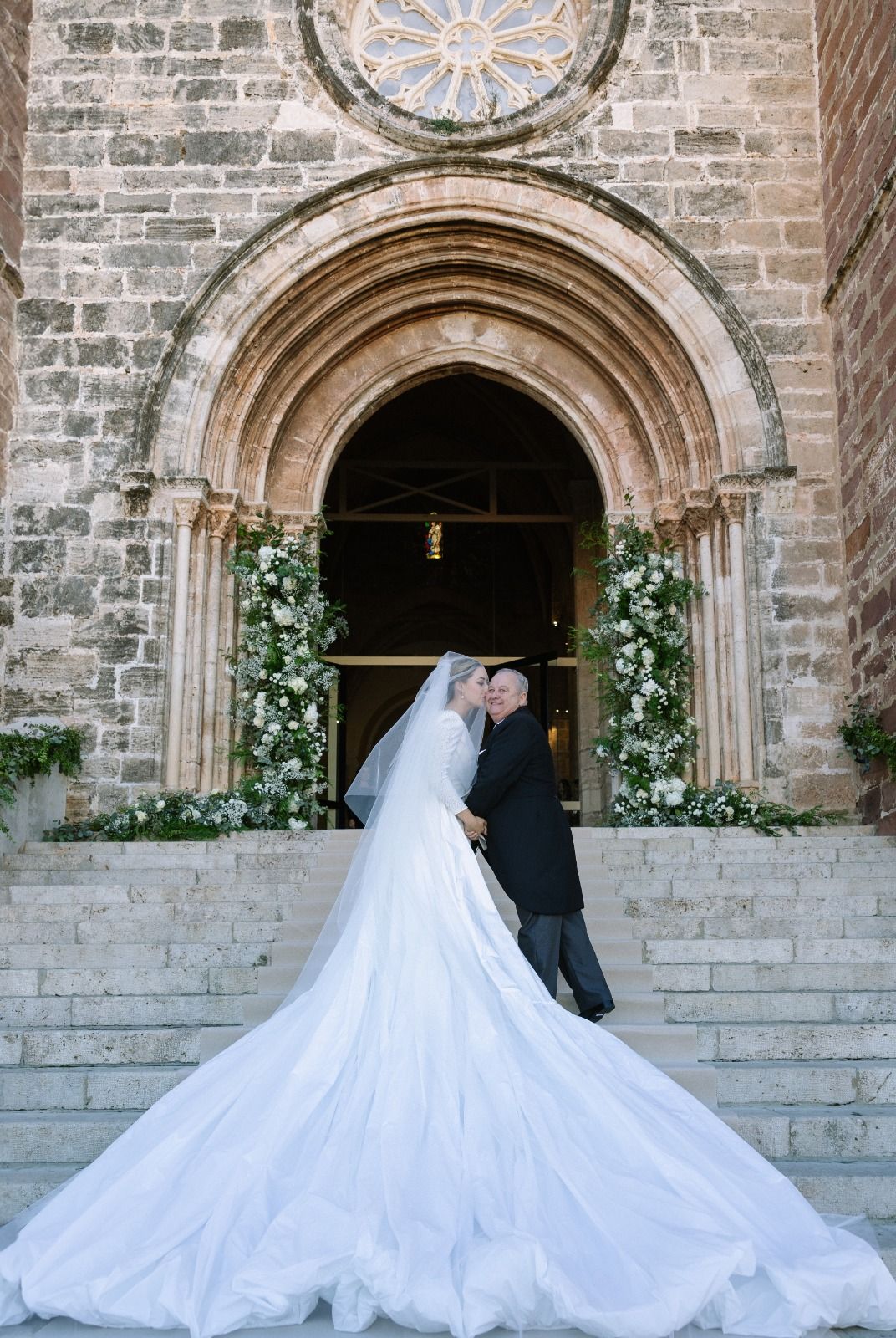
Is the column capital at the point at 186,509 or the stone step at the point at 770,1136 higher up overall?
the column capital at the point at 186,509

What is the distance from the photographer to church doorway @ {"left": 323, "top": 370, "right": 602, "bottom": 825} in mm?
14844

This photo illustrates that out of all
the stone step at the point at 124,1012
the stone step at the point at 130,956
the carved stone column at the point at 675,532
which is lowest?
the stone step at the point at 124,1012

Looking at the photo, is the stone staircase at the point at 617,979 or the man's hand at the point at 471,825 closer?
the stone staircase at the point at 617,979

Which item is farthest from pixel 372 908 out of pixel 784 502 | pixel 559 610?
pixel 559 610

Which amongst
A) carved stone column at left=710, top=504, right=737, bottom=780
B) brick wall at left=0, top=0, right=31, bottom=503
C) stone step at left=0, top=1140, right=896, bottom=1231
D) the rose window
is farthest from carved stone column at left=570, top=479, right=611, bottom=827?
stone step at left=0, top=1140, right=896, bottom=1231

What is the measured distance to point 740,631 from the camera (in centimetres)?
932

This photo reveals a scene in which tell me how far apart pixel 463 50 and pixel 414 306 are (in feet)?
7.43

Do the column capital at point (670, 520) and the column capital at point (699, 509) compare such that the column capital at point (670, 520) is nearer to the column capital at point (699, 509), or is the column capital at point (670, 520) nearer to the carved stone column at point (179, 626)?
the column capital at point (699, 509)

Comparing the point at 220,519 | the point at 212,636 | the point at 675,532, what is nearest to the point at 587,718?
the point at 675,532

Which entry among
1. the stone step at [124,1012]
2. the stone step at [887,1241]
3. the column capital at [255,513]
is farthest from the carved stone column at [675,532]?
the stone step at [887,1241]

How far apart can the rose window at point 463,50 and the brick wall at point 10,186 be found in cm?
265

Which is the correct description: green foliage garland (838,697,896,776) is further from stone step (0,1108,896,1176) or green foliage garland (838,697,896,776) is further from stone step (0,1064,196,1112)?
stone step (0,1064,196,1112)

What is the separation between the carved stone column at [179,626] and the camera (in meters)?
9.15

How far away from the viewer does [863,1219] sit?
136 inches
